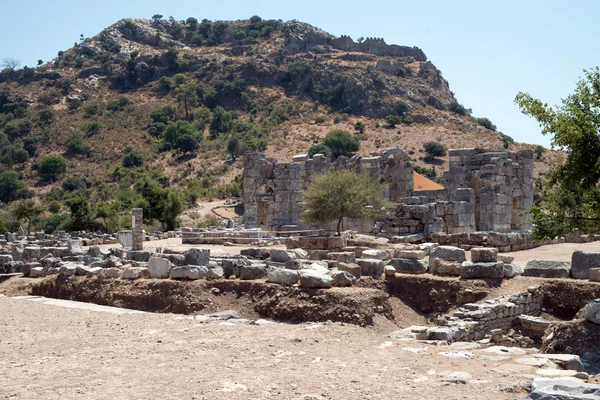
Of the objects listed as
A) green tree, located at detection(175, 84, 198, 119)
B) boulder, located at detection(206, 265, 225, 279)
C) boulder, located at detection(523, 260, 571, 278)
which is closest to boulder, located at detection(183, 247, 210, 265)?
boulder, located at detection(206, 265, 225, 279)

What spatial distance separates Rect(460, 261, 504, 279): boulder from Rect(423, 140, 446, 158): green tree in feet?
183

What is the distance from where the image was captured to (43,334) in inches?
411

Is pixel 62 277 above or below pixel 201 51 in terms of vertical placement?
below

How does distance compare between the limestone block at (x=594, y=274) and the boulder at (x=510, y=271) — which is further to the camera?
the boulder at (x=510, y=271)

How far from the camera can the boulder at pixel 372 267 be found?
13359mm

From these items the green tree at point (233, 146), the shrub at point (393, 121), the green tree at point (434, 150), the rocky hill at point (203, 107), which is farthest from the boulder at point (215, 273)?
the shrub at point (393, 121)

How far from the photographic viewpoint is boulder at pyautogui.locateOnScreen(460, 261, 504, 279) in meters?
12.7

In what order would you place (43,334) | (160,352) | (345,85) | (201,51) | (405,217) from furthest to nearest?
(201,51), (345,85), (405,217), (43,334), (160,352)

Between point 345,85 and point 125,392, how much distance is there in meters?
80.7

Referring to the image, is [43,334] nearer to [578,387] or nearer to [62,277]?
[62,277]

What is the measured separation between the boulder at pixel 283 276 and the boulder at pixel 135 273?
3.43 m

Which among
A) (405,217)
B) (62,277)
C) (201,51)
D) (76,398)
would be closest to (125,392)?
(76,398)

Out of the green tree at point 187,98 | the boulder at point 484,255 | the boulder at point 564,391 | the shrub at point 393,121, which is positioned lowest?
the boulder at point 564,391

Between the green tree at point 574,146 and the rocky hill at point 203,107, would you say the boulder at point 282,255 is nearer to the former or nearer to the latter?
the green tree at point 574,146
